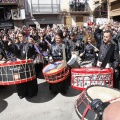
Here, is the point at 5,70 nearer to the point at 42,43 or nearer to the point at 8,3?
the point at 42,43

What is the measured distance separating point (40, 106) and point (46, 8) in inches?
937

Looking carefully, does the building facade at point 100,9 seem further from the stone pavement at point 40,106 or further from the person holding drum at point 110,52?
the person holding drum at point 110,52

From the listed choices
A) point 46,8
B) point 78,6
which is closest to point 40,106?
point 46,8

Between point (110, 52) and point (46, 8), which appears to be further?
point (46, 8)

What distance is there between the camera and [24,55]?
4809 mm

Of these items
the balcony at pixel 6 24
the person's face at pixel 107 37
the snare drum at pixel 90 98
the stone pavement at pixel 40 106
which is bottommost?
the stone pavement at pixel 40 106

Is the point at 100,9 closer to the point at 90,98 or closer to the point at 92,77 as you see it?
the point at 92,77

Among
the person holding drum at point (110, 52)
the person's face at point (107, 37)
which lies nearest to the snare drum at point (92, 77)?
the person holding drum at point (110, 52)

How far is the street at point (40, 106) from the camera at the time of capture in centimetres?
392

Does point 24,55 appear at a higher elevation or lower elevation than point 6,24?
lower

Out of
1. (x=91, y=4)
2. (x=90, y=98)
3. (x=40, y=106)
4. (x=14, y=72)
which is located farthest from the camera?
(x=91, y=4)

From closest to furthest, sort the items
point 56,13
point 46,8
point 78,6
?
point 56,13 < point 46,8 < point 78,6

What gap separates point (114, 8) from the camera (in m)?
25.4

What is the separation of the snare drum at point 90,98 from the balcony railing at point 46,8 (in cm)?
2481
